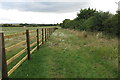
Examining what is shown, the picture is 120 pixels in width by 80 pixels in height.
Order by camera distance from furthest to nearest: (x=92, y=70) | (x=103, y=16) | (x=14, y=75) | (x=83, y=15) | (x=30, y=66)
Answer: (x=83, y=15), (x=103, y=16), (x=30, y=66), (x=92, y=70), (x=14, y=75)

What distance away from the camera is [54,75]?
406cm

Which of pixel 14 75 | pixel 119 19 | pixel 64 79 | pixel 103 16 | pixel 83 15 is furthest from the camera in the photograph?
pixel 83 15

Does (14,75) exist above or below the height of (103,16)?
below

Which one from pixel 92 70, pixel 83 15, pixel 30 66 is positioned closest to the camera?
pixel 92 70

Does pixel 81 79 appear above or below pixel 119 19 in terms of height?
below

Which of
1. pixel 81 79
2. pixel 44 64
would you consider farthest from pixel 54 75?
pixel 44 64

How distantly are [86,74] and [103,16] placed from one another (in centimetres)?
1383

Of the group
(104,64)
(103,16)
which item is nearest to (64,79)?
(104,64)

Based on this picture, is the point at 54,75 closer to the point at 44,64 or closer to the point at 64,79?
the point at 64,79

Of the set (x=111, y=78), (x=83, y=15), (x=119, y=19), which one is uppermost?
(x=83, y=15)

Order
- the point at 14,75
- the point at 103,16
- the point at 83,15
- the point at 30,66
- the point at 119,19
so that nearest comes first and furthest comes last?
the point at 14,75 → the point at 30,66 → the point at 119,19 → the point at 103,16 → the point at 83,15

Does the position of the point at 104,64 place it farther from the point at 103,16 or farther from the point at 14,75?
the point at 103,16

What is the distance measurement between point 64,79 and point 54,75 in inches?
17.0

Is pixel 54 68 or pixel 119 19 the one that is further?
pixel 119 19
